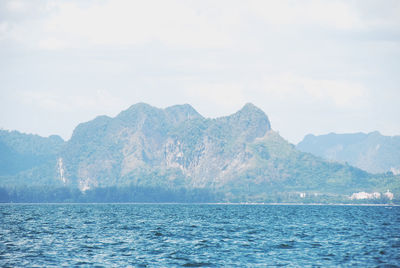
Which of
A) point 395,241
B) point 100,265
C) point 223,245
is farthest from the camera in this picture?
point 395,241

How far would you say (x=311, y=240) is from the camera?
107250mm

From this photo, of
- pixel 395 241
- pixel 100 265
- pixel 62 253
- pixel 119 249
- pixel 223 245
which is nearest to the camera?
pixel 100 265

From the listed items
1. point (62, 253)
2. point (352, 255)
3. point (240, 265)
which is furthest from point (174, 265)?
point (352, 255)

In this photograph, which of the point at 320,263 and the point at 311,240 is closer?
the point at 320,263

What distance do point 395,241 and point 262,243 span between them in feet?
82.5

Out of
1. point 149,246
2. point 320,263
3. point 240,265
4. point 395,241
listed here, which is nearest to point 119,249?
point 149,246

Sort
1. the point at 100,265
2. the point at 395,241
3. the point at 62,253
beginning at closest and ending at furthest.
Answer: the point at 100,265 → the point at 62,253 → the point at 395,241

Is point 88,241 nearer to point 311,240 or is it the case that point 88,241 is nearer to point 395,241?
point 311,240

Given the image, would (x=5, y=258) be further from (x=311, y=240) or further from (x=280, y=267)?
(x=311, y=240)

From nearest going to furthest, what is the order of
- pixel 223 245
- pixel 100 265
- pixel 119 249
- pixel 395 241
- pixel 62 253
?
pixel 100 265 → pixel 62 253 → pixel 119 249 → pixel 223 245 → pixel 395 241

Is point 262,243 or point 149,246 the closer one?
point 149,246

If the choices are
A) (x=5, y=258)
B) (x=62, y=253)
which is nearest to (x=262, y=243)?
(x=62, y=253)

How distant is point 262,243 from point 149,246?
20677 millimetres

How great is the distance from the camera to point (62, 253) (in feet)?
276
